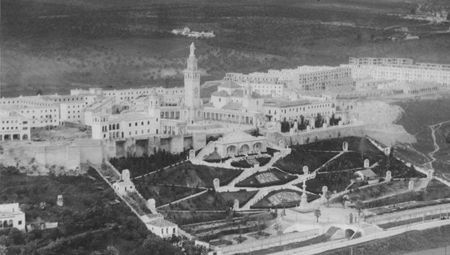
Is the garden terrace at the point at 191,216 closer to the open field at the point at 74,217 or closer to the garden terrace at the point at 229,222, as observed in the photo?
the garden terrace at the point at 229,222

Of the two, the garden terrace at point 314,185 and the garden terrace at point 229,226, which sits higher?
the garden terrace at point 314,185

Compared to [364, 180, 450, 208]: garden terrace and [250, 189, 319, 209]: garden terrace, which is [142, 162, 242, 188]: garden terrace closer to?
[250, 189, 319, 209]: garden terrace

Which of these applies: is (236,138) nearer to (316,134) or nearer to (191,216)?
(316,134)

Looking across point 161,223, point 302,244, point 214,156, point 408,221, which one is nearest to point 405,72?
point 214,156

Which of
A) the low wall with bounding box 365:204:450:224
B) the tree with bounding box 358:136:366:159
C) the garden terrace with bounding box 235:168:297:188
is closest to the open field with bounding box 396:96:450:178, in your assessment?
the tree with bounding box 358:136:366:159

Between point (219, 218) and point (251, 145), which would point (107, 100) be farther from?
point (219, 218)

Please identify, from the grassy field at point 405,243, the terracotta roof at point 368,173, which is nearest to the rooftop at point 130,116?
the terracotta roof at point 368,173
